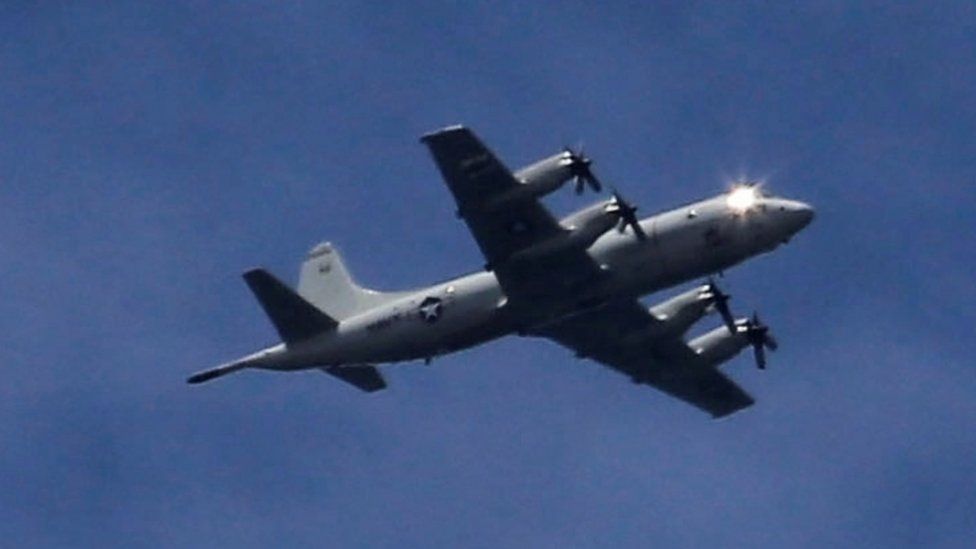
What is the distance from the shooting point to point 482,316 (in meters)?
121

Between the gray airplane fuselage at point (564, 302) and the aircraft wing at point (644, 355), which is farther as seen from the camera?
the aircraft wing at point (644, 355)

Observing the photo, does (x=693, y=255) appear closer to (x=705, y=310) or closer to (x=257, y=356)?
(x=705, y=310)

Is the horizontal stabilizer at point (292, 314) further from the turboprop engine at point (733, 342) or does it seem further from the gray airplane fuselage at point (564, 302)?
the turboprop engine at point (733, 342)

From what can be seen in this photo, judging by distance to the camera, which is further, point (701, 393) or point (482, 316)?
point (701, 393)

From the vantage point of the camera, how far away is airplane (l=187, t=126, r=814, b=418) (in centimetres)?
11569

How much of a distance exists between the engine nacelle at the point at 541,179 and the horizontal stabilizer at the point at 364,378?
14965mm

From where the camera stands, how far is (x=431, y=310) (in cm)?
12175

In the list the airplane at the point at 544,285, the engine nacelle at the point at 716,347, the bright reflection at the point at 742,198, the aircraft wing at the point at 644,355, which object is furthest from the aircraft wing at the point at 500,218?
the engine nacelle at the point at 716,347

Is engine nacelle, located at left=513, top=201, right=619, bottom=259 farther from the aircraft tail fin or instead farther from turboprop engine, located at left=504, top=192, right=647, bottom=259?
the aircraft tail fin

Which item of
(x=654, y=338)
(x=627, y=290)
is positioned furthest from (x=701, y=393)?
(x=627, y=290)

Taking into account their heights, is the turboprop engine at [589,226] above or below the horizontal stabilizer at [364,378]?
above

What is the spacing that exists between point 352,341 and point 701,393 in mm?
20846

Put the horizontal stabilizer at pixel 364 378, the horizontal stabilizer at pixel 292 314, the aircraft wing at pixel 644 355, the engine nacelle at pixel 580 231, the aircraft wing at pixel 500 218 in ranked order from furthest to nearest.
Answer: the aircraft wing at pixel 644 355 < the horizontal stabilizer at pixel 364 378 < the horizontal stabilizer at pixel 292 314 < the engine nacelle at pixel 580 231 < the aircraft wing at pixel 500 218

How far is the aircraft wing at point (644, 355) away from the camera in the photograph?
127 metres
